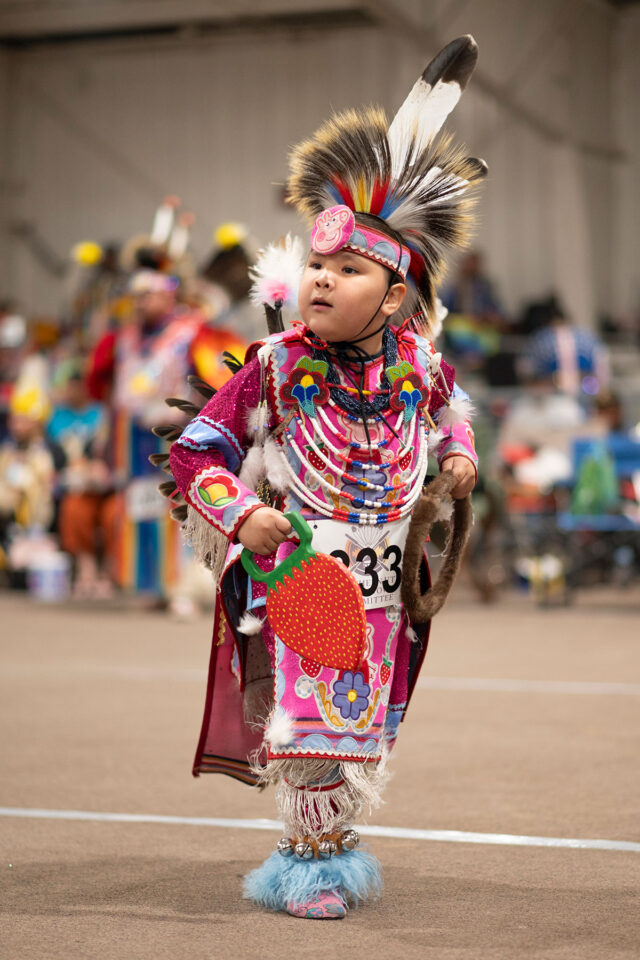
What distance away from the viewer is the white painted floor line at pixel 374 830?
9.21 ft

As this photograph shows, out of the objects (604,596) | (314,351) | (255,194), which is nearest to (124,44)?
(255,194)

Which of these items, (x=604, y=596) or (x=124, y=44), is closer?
(x=604, y=596)

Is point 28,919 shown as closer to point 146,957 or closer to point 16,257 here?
point 146,957

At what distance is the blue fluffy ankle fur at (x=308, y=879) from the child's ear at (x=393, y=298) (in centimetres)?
92

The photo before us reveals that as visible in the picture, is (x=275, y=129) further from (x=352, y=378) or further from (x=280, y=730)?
(x=280, y=730)

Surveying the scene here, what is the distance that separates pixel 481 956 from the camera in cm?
211

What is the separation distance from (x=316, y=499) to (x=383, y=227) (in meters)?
0.50

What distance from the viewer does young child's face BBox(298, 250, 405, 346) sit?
244cm

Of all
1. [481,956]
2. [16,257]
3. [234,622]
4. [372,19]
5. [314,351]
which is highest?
[372,19]

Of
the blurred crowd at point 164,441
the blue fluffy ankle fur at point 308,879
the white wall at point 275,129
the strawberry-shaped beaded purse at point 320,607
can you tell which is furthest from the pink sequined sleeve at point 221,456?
the white wall at point 275,129

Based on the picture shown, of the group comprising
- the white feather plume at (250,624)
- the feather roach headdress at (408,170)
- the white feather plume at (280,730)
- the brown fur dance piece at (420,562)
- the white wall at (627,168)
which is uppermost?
the white wall at (627,168)

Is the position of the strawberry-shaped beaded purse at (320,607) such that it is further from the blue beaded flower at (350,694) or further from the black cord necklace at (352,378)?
the black cord necklace at (352,378)

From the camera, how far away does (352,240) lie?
96.7 inches

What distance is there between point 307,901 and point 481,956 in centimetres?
35
